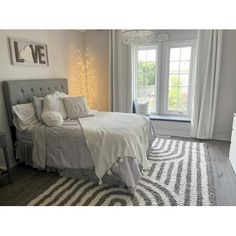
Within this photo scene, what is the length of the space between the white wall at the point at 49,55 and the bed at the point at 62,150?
0.12 m

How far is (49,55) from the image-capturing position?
11.2ft

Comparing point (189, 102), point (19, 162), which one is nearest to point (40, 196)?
point (19, 162)

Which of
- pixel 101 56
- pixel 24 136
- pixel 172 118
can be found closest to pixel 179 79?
pixel 172 118

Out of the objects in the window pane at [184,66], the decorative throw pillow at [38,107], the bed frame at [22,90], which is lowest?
the decorative throw pillow at [38,107]

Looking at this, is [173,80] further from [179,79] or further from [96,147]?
[96,147]

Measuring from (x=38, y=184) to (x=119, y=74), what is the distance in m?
2.70

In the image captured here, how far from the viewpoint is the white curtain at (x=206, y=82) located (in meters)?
3.36

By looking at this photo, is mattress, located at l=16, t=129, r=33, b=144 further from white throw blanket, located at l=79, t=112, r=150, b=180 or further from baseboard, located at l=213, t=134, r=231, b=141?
baseboard, located at l=213, t=134, r=231, b=141

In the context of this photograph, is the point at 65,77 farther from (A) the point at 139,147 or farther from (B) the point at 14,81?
(A) the point at 139,147

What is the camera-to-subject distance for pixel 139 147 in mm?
2254

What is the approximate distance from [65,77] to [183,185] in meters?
2.97

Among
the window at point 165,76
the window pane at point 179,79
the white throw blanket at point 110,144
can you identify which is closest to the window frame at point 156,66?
the window at point 165,76

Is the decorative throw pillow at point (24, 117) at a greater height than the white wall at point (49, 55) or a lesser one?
lesser

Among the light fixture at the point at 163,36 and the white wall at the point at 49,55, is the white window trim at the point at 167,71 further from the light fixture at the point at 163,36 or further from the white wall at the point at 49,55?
the white wall at the point at 49,55
